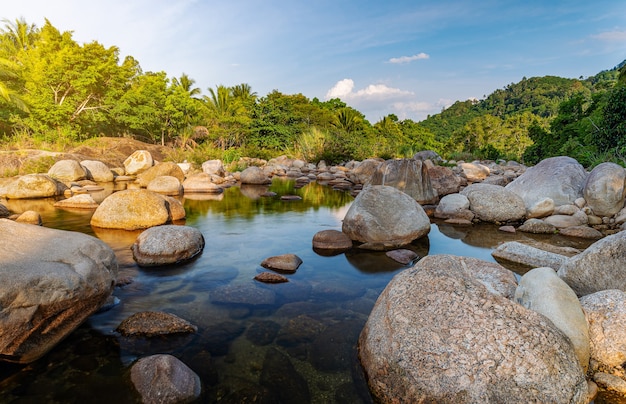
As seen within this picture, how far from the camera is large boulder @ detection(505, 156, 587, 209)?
10398mm

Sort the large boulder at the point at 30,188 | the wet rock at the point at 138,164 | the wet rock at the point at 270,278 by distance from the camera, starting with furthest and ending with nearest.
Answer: the wet rock at the point at 138,164 → the large boulder at the point at 30,188 → the wet rock at the point at 270,278

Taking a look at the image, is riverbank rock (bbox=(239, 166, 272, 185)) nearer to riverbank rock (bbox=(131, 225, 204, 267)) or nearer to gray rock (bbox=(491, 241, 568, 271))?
riverbank rock (bbox=(131, 225, 204, 267))

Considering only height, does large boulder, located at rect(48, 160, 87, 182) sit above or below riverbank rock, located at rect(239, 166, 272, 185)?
above

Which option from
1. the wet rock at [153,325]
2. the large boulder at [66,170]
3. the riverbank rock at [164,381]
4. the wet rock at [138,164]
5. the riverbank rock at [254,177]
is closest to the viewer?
the riverbank rock at [164,381]

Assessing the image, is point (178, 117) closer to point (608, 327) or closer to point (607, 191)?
point (607, 191)

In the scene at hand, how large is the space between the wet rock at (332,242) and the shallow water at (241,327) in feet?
0.85

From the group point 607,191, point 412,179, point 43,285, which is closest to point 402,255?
point 43,285

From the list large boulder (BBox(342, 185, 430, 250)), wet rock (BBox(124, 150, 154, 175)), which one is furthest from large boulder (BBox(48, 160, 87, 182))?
large boulder (BBox(342, 185, 430, 250))

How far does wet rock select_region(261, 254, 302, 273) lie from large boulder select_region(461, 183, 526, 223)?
6.49 metres

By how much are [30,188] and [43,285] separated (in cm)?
1299

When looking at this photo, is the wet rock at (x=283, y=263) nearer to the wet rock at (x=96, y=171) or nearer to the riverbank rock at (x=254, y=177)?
the riverbank rock at (x=254, y=177)

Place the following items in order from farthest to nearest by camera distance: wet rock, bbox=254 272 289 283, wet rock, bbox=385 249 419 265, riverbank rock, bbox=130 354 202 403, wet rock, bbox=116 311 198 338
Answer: wet rock, bbox=385 249 419 265
wet rock, bbox=254 272 289 283
wet rock, bbox=116 311 198 338
riverbank rock, bbox=130 354 202 403

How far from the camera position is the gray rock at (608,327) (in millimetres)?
3398

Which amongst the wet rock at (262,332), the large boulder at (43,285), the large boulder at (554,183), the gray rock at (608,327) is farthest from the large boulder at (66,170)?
the gray rock at (608,327)
